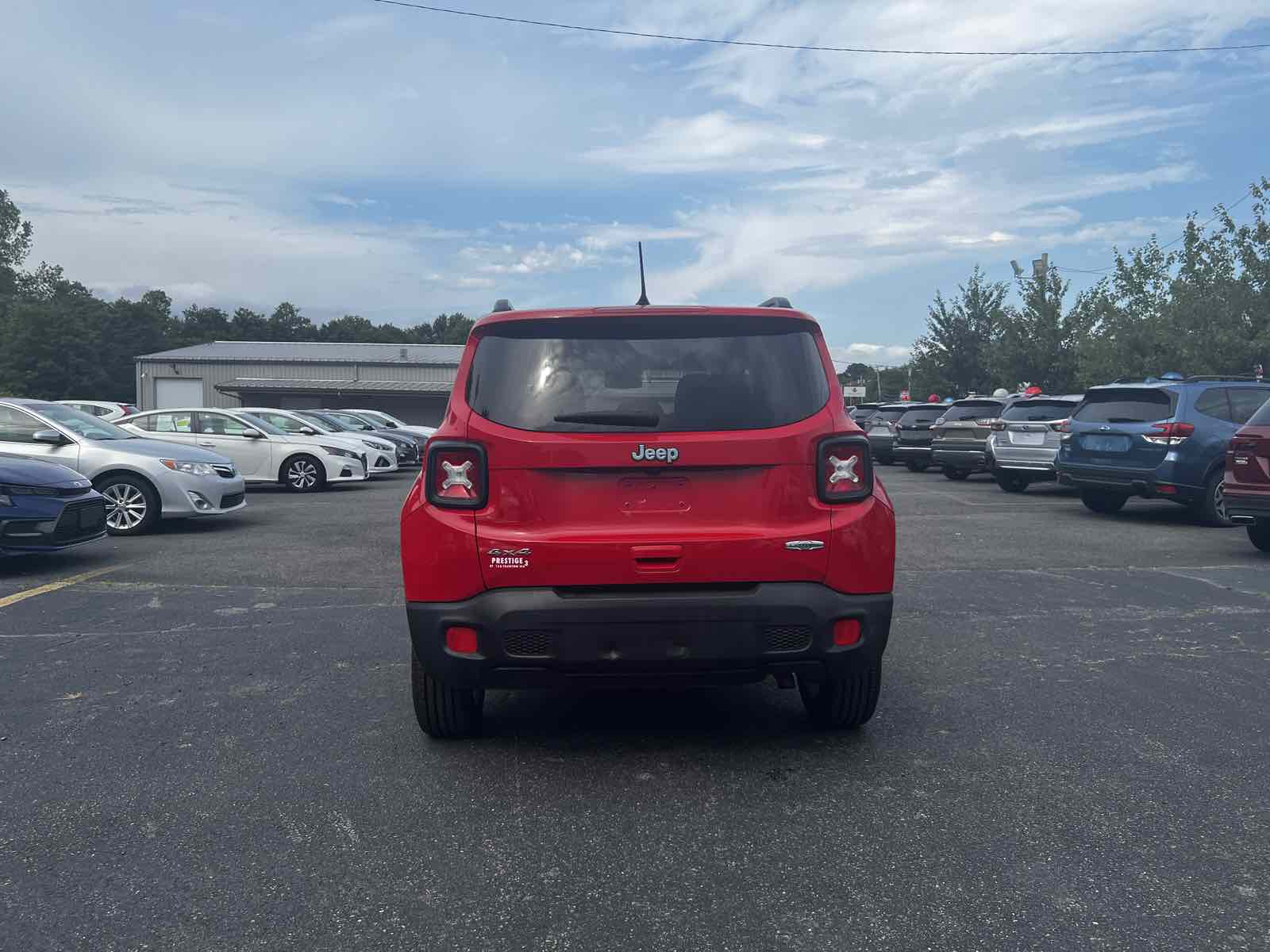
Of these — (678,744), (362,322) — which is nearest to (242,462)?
(678,744)

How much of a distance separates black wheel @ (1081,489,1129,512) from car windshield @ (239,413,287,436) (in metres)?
12.7

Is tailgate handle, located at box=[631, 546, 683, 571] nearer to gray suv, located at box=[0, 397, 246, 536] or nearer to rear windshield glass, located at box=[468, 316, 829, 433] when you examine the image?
rear windshield glass, located at box=[468, 316, 829, 433]

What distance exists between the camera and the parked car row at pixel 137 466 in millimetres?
8703

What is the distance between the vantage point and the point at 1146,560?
964 centimetres

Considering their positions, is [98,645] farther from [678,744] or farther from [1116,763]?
[1116,763]

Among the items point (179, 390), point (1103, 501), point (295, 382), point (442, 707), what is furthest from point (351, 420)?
point (179, 390)

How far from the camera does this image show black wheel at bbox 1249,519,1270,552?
32.3 feet

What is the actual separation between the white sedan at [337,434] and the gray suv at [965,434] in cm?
1063

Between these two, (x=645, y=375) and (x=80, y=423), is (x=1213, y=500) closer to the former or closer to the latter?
(x=645, y=375)

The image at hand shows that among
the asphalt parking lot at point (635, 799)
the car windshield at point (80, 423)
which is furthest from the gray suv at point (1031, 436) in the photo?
the car windshield at point (80, 423)

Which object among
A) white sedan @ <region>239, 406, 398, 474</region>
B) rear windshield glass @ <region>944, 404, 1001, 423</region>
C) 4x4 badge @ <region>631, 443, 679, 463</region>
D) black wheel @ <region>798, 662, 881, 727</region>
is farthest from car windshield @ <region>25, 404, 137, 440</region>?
rear windshield glass @ <region>944, 404, 1001, 423</region>

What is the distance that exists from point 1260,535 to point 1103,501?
411cm

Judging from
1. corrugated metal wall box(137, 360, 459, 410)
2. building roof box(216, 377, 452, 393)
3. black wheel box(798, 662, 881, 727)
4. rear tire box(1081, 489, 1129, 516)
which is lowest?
rear tire box(1081, 489, 1129, 516)

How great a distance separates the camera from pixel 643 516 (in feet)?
12.7
